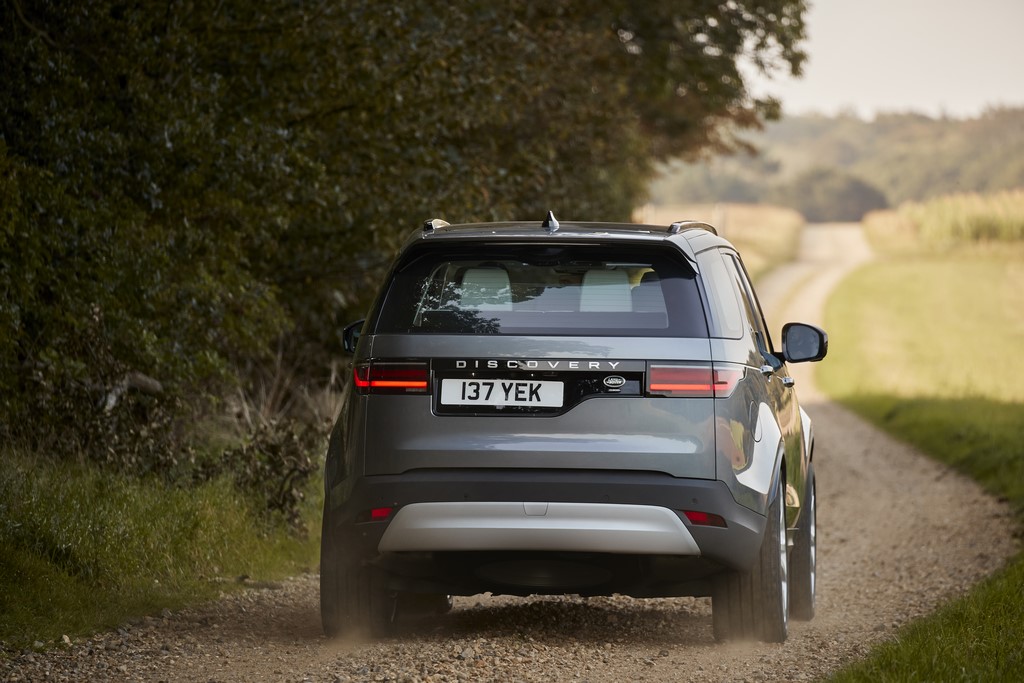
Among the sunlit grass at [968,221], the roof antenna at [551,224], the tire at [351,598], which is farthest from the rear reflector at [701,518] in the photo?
the sunlit grass at [968,221]

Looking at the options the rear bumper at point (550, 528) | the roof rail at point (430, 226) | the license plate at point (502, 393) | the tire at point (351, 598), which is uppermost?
the roof rail at point (430, 226)

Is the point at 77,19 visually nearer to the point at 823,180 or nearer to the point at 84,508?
the point at 84,508

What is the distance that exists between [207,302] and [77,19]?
86.0 inches

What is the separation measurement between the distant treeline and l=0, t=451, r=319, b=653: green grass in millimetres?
119598

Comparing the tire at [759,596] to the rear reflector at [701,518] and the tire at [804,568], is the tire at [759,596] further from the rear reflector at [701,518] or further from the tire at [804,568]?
the tire at [804,568]

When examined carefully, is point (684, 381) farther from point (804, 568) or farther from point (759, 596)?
point (804, 568)

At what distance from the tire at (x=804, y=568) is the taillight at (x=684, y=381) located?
2.18 m

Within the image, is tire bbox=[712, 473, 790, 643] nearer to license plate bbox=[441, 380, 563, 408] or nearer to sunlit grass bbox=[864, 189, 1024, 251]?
license plate bbox=[441, 380, 563, 408]

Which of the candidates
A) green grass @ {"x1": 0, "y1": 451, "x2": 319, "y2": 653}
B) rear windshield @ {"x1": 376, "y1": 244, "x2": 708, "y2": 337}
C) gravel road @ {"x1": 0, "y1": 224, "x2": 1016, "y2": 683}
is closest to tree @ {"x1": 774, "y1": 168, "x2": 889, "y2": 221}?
gravel road @ {"x1": 0, "y1": 224, "x2": 1016, "y2": 683}

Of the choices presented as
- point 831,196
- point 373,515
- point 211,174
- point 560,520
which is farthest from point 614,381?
point 831,196

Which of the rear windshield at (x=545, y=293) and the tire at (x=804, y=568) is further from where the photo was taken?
the tire at (x=804, y=568)

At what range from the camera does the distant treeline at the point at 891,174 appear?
13762 centimetres

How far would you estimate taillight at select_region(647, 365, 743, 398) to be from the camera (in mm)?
6020

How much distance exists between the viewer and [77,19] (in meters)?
9.94
